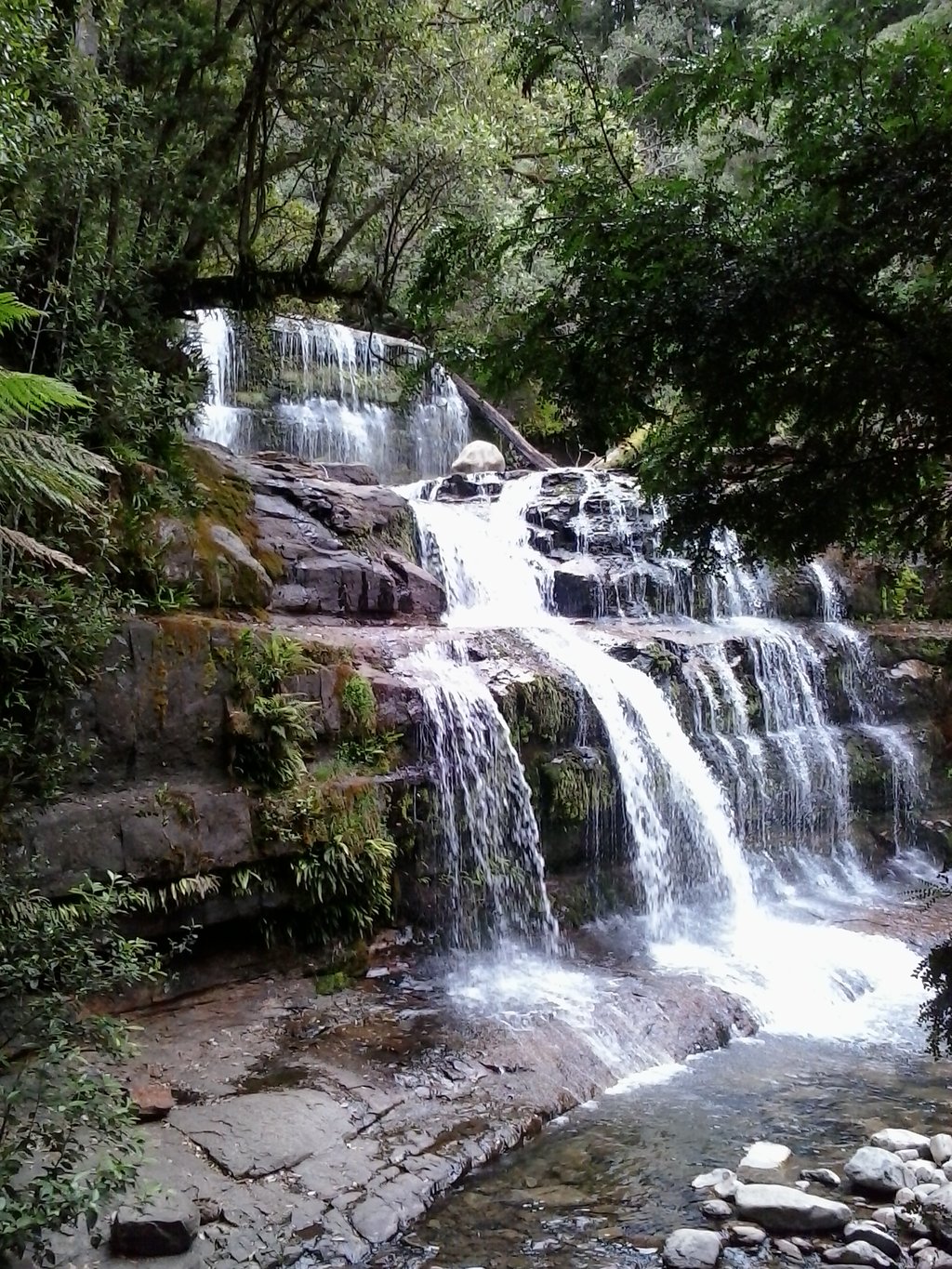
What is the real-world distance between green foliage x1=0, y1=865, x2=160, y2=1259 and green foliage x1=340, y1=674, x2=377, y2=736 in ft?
11.6

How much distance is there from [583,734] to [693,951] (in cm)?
230

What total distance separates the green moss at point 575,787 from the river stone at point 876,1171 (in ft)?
14.9

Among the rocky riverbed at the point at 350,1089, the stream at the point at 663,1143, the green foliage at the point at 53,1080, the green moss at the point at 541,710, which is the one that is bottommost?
the stream at the point at 663,1143

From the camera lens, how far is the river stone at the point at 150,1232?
428 cm

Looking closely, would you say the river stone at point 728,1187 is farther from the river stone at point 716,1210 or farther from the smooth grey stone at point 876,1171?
the smooth grey stone at point 876,1171

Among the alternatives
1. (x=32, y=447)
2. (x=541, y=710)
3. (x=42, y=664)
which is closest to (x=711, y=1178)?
(x=42, y=664)

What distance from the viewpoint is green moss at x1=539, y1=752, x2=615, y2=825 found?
373 inches

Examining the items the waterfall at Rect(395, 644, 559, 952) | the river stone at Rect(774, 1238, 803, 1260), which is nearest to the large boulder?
the river stone at Rect(774, 1238, 803, 1260)

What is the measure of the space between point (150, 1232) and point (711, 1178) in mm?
2817

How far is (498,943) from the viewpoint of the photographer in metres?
8.61

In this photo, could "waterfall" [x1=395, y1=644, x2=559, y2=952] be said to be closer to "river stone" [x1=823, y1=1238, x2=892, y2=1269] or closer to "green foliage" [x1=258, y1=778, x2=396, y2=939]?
"green foliage" [x1=258, y1=778, x2=396, y2=939]

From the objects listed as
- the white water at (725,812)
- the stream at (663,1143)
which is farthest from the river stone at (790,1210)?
the white water at (725,812)

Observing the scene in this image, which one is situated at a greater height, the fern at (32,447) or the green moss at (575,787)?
Result: the fern at (32,447)

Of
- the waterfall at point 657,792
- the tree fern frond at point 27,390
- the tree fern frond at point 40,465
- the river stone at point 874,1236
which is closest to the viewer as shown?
the tree fern frond at point 27,390
